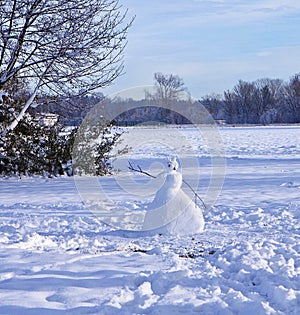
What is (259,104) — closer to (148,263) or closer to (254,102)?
(254,102)

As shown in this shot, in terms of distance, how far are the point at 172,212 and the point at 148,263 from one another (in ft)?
5.20

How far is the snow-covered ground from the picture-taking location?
406cm

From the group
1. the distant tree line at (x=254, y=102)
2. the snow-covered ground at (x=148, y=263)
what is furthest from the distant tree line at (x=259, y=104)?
the snow-covered ground at (x=148, y=263)

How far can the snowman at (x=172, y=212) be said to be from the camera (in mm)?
6738

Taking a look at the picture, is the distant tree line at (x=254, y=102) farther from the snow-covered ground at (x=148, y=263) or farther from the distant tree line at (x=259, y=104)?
the snow-covered ground at (x=148, y=263)

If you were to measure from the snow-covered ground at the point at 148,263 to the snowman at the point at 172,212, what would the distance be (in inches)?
7.3

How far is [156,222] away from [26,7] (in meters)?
7.51

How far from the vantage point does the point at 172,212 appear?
6734 millimetres

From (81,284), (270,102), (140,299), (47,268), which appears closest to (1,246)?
(47,268)

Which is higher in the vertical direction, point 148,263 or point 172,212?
point 172,212

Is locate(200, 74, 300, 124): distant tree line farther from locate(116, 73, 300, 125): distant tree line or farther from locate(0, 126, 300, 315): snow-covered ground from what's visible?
locate(0, 126, 300, 315): snow-covered ground

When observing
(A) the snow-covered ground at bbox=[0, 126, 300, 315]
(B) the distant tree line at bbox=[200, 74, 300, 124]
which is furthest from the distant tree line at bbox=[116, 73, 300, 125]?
(A) the snow-covered ground at bbox=[0, 126, 300, 315]

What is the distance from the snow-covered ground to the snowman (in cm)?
18

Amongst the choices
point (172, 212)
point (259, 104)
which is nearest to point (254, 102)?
point (259, 104)
